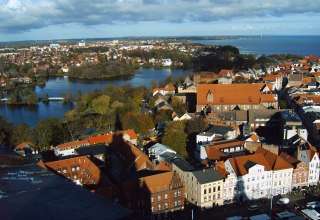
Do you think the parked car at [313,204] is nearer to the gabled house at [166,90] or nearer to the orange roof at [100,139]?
the orange roof at [100,139]

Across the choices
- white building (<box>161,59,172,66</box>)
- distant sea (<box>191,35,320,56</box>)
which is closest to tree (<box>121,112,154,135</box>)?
white building (<box>161,59,172,66</box>)

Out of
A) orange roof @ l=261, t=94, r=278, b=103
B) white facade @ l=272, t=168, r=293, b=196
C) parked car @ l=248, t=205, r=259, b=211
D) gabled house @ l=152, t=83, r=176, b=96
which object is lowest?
parked car @ l=248, t=205, r=259, b=211

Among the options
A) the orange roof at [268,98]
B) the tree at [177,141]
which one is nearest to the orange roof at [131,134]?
the tree at [177,141]

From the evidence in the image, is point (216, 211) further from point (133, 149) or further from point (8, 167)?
point (8, 167)

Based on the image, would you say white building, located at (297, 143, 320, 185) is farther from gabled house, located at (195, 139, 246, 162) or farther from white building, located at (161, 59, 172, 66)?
white building, located at (161, 59, 172, 66)

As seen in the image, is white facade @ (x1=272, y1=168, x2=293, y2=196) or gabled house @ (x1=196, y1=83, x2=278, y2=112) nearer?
white facade @ (x1=272, y1=168, x2=293, y2=196)

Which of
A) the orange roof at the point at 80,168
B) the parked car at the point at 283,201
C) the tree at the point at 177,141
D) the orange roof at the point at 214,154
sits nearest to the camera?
the orange roof at the point at 80,168

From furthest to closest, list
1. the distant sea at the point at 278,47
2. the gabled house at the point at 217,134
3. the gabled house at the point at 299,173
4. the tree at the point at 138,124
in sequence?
1. the distant sea at the point at 278,47
2. the tree at the point at 138,124
3. the gabled house at the point at 217,134
4. the gabled house at the point at 299,173
